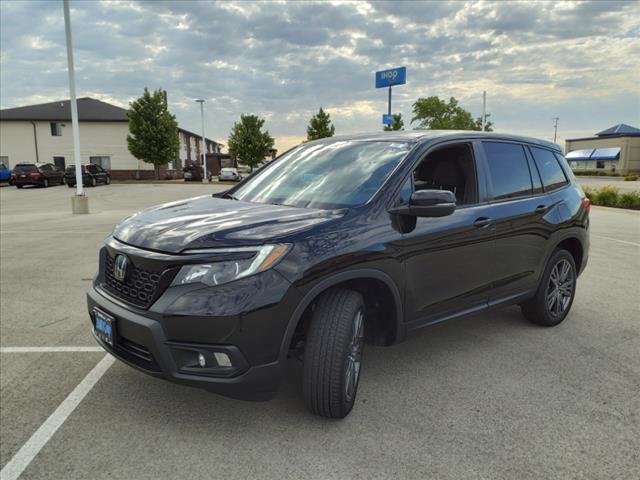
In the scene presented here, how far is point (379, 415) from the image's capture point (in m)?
2.97

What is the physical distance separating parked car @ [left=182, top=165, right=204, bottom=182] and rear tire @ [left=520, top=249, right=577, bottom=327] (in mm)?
40589

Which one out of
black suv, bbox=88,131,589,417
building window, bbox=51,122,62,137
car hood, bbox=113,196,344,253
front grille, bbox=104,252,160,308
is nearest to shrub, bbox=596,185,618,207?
black suv, bbox=88,131,589,417

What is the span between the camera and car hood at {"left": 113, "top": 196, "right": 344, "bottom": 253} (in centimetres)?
256

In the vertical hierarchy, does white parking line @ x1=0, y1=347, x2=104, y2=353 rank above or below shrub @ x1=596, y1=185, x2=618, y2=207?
below

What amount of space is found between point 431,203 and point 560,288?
2.43m

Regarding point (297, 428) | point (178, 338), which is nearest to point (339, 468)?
point (297, 428)

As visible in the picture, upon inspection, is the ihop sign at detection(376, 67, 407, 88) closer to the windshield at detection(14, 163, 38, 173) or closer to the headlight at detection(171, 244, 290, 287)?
the headlight at detection(171, 244, 290, 287)

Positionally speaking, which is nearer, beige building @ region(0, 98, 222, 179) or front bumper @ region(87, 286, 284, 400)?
front bumper @ region(87, 286, 284, 400)

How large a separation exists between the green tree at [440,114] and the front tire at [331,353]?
5985 centimetres

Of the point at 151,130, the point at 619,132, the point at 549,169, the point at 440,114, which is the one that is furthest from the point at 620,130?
the point at 549,169

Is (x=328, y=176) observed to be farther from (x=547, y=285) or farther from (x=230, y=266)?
(x=547, y=285)

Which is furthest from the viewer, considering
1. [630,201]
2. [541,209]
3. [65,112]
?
[65,112]

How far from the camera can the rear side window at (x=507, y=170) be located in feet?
12.8

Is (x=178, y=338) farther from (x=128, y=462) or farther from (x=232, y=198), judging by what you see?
(x=232, y=198)
